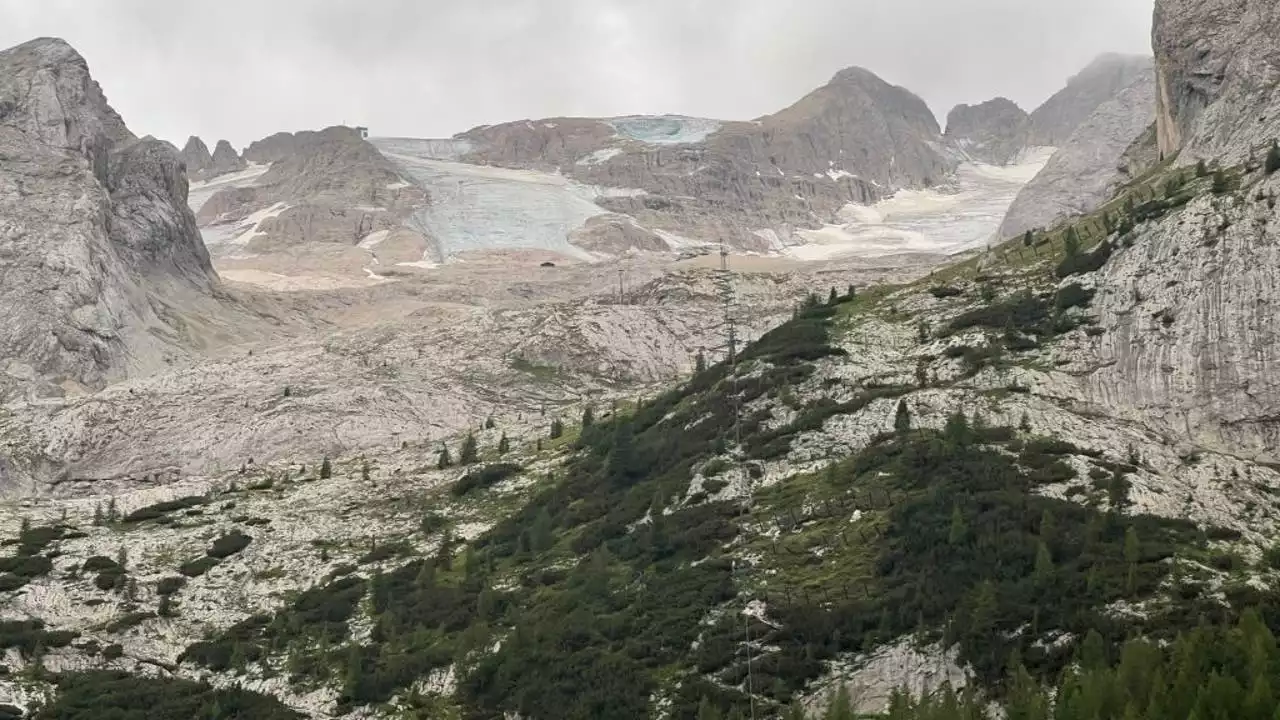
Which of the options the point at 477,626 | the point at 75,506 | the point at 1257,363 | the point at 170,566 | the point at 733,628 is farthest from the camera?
the point at 75,506

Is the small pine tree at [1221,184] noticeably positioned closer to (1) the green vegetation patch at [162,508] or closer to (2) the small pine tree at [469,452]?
(2) the small pine tree at [469,452]

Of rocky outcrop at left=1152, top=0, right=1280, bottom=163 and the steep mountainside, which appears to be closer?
the steep mountainside

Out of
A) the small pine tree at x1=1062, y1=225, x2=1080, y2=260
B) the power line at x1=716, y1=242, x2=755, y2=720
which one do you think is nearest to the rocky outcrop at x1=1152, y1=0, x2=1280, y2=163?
the small pine tree at x1=1062, y1=225, x2=1080, y2=260

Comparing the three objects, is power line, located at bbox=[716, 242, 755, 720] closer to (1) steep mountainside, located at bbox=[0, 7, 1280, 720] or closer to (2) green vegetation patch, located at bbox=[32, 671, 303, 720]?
(1) steep mountainside, located at bbox=[0, 7, 1280, 720]

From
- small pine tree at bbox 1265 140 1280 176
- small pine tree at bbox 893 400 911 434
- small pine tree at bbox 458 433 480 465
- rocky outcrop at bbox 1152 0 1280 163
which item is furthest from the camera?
rocky outcrop at bbox 1152 0 1280 163

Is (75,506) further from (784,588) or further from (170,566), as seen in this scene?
(784,588)

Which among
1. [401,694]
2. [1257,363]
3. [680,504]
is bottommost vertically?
[401,694]

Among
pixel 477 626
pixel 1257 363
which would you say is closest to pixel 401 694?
pixel 477 626
